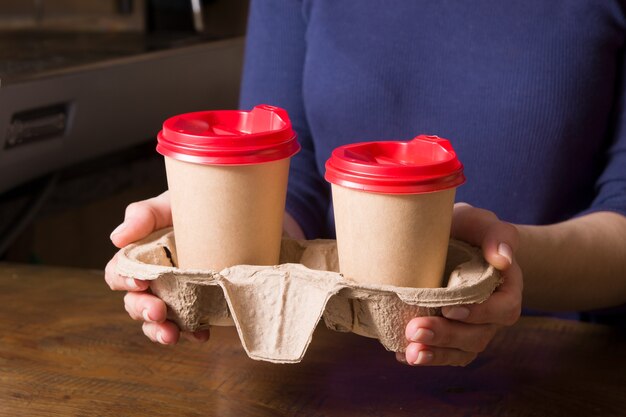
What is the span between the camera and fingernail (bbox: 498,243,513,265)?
66cm

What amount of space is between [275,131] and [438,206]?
0.42 feet

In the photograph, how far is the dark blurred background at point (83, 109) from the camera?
50.7 inches

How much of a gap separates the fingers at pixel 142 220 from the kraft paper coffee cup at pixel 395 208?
0.18 meters

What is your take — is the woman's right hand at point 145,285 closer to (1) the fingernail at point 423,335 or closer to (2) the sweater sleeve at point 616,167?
(1) the fingernail at point 423,335

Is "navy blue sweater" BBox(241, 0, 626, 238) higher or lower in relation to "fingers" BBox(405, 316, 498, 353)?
higher

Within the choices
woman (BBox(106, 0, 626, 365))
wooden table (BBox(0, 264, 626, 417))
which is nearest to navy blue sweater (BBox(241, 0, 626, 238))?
woman (BBox(106, 0, 626, 365))

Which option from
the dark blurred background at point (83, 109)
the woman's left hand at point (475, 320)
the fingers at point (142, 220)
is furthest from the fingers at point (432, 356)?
the dark blurred background at point (83, 109)

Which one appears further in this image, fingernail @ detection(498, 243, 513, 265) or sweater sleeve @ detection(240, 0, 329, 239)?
sweater sleeve @ detection(240, 0, 329, 239)

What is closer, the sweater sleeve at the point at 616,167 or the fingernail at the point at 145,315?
the fingernail at the point at 145,315

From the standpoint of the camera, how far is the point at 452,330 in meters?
0.64

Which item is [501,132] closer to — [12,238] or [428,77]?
[428,77]

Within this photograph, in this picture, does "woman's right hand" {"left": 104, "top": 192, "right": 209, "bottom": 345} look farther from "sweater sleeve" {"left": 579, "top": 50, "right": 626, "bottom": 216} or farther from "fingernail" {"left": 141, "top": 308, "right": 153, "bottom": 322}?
"sweater sleeve" {"left": 579, "top": 50, "right": 626, "bottom": 216}

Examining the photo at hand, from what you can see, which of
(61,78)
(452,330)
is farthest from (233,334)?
(61,78)

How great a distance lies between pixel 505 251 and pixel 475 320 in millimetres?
59
